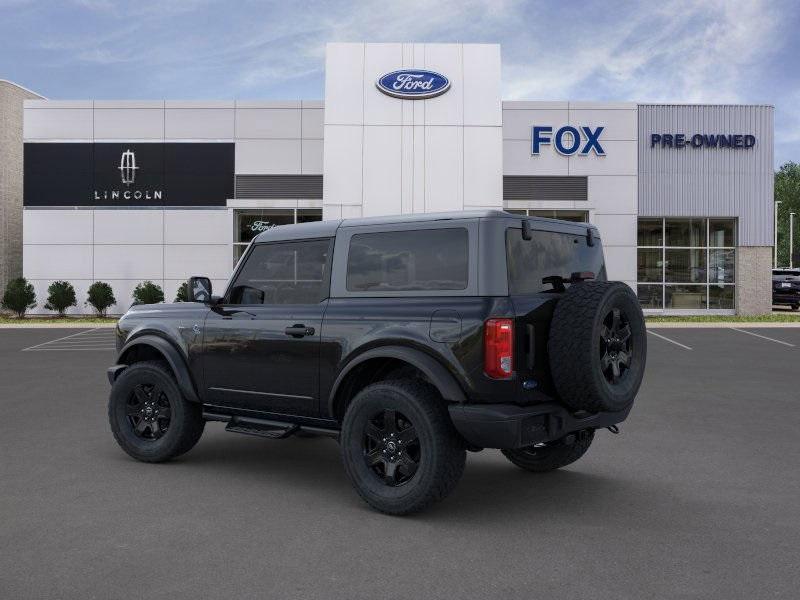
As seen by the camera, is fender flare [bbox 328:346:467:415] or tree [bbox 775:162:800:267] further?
tree [bbox 775:162:800:267]

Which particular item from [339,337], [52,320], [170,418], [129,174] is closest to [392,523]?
[339,337]

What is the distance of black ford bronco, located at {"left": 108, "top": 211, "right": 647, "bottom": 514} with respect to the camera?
4875 mm

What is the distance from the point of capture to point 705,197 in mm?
29844

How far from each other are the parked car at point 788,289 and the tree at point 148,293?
27.6 metres

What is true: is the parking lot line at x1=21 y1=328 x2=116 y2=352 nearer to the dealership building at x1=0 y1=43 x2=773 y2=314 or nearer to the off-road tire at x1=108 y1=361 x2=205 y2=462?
the dealership building at x1=0 y1=43 x2=773 y2=314

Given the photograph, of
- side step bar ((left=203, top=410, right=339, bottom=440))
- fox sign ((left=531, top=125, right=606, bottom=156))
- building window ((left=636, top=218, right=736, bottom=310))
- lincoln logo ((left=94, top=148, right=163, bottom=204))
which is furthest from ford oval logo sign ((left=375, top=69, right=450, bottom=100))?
side step bar ((left=203, top=410, right=339, bottom=440))

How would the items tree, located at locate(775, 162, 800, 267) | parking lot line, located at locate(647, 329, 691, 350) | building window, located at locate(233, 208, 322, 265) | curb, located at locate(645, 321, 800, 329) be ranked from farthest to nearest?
1. tree, located at locate(775, 162, 800, 267)
2. building window, located at locate(233, 208, 322, 265)
3. curb, located at locate(645, 321, 800, 329)
4. parking lot line, located at locate(647, 329, 691, 350)

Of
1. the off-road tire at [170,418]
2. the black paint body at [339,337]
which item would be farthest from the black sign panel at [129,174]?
the off-road tire at [170,418]

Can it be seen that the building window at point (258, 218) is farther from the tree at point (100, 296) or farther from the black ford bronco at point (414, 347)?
the black ford bronco at point (414, 347)

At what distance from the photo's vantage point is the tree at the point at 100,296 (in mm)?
28172

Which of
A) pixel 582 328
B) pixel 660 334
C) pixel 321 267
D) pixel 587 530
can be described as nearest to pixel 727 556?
pixel 587 530

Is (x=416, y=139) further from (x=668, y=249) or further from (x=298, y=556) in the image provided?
(x=298, y=556)

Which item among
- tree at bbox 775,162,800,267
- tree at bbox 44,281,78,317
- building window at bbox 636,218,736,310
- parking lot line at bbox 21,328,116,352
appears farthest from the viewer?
tree at bbox 775,162,800,267

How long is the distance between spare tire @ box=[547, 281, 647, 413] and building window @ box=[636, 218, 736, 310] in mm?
25945
